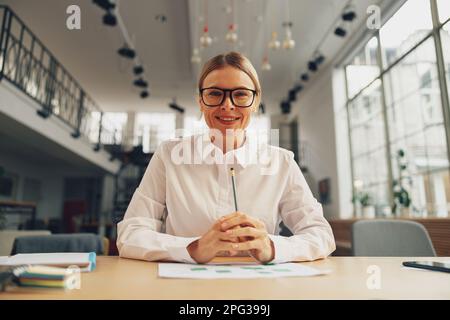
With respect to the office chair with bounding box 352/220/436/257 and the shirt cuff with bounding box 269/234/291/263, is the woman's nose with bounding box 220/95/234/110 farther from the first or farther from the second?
the office chair with bounding box 352/220/436/257

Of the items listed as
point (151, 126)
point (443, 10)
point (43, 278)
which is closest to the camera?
point (43, 278)

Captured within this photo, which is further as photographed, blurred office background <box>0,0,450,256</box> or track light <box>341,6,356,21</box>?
track light <box>341,6,356,21</box>

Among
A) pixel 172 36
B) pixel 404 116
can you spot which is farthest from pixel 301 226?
pixel 172 36

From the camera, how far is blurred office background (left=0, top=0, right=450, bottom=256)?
4.93 meters

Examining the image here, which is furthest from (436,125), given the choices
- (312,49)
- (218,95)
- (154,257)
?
(154,257)

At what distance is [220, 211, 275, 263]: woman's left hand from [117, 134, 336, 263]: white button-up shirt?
0.72ft

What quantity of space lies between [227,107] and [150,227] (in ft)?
1.47

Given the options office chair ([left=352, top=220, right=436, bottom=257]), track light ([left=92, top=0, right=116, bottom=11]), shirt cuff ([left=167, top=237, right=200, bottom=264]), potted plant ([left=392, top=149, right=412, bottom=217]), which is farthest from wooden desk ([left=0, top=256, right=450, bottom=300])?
track light ([left=92, top=0, right=116, bottom=11])

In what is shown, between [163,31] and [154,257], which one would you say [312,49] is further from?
[154,257]

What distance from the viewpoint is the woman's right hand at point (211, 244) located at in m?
0.82

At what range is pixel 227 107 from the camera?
111 centimetres

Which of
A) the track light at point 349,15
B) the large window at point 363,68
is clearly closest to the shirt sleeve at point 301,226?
the track light at point 349,15

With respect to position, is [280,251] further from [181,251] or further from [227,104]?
[227,104]

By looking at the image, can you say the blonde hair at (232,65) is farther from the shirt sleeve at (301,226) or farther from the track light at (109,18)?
the track light at (109,18)
